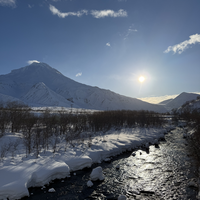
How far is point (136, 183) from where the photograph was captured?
11039mm

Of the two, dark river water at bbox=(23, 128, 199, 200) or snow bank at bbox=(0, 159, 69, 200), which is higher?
snow bank at bbox=(0, 159, 69, 200)

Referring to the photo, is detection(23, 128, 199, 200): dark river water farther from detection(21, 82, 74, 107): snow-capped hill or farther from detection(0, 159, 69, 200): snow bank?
detection(21, 82, 74, 107): snow-capped hill

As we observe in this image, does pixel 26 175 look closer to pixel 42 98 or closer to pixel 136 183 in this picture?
pixel 136 183

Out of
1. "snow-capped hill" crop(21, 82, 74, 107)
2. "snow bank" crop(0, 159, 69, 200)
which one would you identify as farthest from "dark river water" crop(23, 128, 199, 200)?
"snow-capped hill" crop(21, 82, 74, 107)

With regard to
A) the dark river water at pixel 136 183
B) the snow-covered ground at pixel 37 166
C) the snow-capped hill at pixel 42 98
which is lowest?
the dark river water at pixel 136 183

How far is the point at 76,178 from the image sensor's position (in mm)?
11680

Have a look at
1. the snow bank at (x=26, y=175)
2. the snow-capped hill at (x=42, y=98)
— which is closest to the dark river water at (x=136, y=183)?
the snow bank at (x=26, y=175)

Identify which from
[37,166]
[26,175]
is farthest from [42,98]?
[26,175]

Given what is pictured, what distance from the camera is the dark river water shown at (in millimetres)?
9414

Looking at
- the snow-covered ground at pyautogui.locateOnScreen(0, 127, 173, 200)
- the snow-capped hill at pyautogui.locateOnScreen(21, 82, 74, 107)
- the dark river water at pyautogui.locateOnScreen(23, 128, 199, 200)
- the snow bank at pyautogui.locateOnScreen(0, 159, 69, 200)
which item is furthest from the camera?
the snow-capped hill at pyautogui.locateOnScreen(21, 82, 74, 107)

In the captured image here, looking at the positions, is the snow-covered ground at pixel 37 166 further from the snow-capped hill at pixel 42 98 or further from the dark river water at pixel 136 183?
the snow-capped hill at pixel 42 98

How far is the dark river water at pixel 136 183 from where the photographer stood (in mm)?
9414

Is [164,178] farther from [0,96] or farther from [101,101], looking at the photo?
[101,101]

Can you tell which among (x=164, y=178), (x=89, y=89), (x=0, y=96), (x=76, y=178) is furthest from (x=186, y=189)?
(x=89, y=89)
